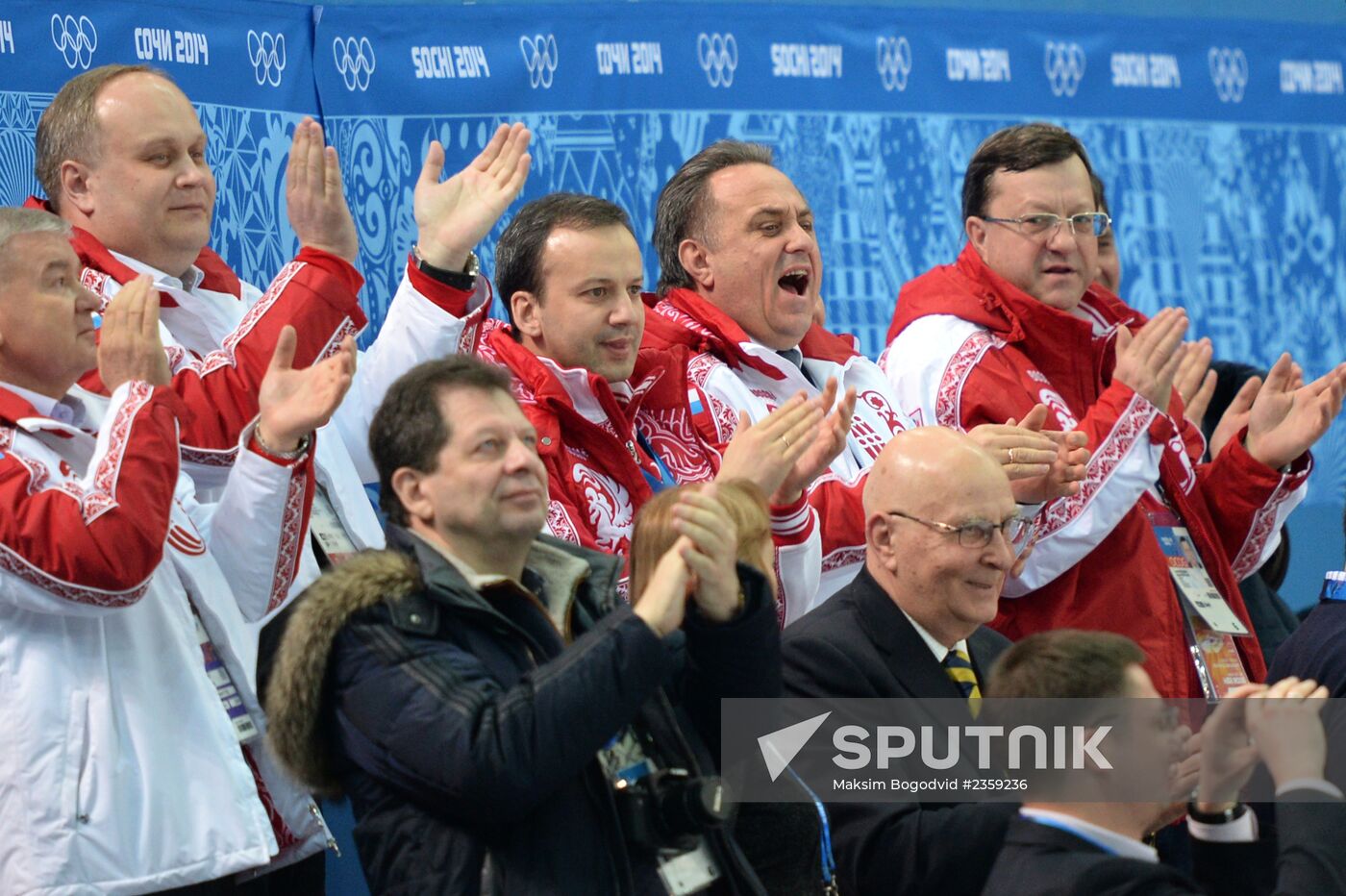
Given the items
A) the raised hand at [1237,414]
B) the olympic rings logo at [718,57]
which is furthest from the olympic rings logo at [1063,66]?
the raised hand at [1237,414]

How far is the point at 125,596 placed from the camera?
9.96ft

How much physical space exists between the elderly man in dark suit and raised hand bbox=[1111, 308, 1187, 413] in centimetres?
91

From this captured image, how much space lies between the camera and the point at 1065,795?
2.65 metres

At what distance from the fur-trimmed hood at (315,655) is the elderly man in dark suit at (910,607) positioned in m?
0.82

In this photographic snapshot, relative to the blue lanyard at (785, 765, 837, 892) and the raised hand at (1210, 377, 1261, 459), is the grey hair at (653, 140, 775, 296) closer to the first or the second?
the raised hand at (1210, 377, 1261, 459)

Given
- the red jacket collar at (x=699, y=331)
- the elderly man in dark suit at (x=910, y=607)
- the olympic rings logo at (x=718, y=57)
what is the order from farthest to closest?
the olympic rings logo at (x=718, y=57) → the red jacket collar at (x=699, y=331) → the elderly man in dark suit at (x=910, y=607)

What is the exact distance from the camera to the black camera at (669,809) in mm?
2730

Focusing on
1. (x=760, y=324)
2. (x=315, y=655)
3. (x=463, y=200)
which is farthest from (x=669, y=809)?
(x=760, y=324)

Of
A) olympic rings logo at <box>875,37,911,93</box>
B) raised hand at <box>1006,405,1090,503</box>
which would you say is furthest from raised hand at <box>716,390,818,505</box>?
olympic rings logo at <box>875,37,911,93</box>

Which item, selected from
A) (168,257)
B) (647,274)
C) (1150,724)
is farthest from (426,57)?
(1150,724)

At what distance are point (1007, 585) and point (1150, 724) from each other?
64.9 inches

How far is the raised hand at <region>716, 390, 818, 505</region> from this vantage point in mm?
3471

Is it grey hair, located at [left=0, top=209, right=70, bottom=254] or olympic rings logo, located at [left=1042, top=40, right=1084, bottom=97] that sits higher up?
olympic rings logo, located at [left=1042, top=40, right=1084, bottom=97]

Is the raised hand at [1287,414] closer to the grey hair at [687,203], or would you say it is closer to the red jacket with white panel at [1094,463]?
the red jacket with white panel at [1094,463]
